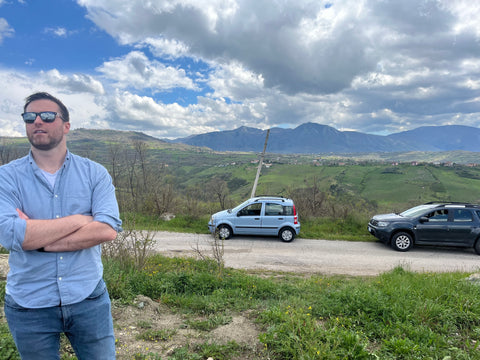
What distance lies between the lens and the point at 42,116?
1896mm

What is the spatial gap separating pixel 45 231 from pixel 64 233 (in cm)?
10

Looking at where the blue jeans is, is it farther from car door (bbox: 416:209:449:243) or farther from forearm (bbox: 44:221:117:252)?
car door (bbox: 416:209:449:243)

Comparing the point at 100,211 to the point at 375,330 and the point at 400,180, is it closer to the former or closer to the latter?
the point at 375,330

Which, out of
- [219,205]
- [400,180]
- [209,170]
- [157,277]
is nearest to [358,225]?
[219,205]

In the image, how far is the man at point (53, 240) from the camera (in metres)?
1.69

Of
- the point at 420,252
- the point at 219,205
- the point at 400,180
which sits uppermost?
the point at 400,180

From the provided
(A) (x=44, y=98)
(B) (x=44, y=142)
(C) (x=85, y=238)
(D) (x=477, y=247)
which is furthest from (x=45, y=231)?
(D) (x=477, y=247)

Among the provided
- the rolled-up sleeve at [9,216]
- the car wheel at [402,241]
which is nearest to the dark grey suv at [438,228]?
the car wheel at [402,241]

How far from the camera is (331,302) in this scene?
167 inches

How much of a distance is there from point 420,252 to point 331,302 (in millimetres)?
8001

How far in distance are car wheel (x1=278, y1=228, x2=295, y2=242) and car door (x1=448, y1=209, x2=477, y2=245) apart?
563 centimetres

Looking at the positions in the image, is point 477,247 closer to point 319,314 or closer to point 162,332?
point 319,314

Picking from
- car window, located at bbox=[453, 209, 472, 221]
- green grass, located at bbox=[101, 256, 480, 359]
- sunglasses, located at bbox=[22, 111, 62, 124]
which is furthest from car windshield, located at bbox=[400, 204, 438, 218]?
sunglasses, located at bbox=[22, 111, 62, 124]

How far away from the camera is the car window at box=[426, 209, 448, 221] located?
399 inches
